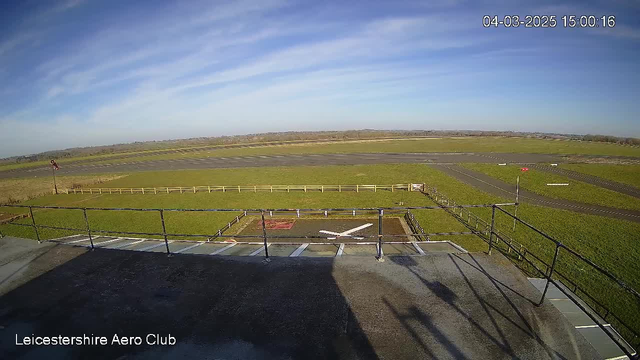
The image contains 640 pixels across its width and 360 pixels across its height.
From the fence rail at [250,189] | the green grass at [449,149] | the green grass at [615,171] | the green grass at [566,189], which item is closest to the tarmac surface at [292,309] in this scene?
the fence rail at [250,189]

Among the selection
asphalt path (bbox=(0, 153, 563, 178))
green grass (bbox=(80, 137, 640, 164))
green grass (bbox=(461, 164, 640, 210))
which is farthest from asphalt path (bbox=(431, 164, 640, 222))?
green grass (bbox=(80, 137, 640, 164))

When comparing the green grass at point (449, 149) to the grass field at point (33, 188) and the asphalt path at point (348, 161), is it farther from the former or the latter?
the grass field at point (33, 188)

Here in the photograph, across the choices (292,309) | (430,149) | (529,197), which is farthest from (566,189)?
(430,149)

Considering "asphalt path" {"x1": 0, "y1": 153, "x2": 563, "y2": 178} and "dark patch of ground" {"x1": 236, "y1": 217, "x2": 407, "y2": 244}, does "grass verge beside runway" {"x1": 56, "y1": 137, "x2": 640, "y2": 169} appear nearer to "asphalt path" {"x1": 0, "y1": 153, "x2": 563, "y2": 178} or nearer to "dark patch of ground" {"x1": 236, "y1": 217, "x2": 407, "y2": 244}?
"asphalt path" {"x1": 0, "y1": 153, "x2": 563, "y2": 178}

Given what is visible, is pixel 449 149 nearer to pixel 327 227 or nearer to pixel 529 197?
pixel 529 197

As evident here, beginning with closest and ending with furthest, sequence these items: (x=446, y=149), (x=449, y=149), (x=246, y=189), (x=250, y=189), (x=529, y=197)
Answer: (x=529, y=197) < (x=250, y=189) < (x=246, y=189) < (x=449, y=149) < (x=446, y=149)

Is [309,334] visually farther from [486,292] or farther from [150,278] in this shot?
[150,278]

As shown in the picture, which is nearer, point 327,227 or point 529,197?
point 327,227
